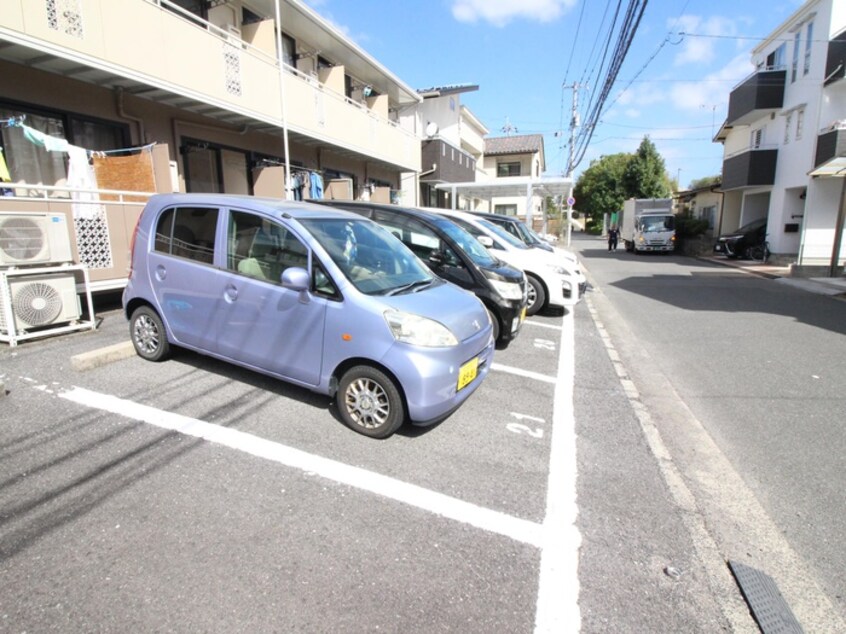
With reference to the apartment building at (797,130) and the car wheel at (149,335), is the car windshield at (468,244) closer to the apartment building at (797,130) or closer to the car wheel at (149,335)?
the car wheel at (149,335)

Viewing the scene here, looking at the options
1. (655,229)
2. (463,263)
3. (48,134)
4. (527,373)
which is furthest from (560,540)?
(655,229)

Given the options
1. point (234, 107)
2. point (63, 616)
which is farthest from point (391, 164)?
point (63, 616)

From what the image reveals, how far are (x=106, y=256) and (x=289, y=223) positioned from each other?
410 cm

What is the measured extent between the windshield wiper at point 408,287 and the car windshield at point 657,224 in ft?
81.0

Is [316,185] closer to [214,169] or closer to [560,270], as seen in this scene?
[214,169]

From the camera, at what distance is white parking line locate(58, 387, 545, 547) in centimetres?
264

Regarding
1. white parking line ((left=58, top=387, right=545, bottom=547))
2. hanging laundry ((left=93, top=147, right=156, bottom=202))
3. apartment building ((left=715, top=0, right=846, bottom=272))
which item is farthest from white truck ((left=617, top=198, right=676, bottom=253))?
white parking line ((left=58, top=387, right=545, bottom=547))

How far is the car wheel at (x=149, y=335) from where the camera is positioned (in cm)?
450

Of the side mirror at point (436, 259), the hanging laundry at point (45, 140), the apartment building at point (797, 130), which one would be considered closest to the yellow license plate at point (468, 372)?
the side mirror at point (436, 259)

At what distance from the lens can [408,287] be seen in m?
3.87

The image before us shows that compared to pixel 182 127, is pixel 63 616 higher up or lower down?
lower down

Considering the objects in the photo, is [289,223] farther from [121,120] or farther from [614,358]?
[121,120]

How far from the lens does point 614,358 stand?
6102 mm

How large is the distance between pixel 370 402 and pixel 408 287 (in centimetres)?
102
